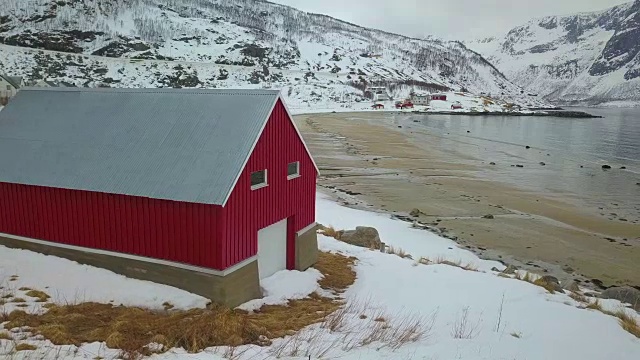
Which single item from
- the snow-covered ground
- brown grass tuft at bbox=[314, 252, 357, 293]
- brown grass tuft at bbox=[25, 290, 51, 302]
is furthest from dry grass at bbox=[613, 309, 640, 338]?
brown grass tuft at bbox=[25, 290, 51, 302]

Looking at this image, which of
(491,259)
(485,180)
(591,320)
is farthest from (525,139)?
(591,320)

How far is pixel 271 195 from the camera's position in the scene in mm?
14039

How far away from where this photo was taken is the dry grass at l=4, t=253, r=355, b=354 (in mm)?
9094

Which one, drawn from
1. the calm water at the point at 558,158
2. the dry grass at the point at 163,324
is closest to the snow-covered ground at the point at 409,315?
the dry grass at the point at 163,324

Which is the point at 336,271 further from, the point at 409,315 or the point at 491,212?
the point at 491,212

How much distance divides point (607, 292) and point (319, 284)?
1050 centimetres

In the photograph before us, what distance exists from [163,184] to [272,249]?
13.2ft

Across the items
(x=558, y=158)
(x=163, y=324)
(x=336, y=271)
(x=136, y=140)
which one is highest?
(x=136, y=140)

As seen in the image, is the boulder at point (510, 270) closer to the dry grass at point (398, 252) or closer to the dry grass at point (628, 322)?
the dry grass at point (398, 252)

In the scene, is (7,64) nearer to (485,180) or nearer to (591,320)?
(485,180)

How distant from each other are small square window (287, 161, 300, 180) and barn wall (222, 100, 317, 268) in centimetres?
14

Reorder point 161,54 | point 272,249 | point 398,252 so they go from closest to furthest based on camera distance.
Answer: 1. point 272,249
2. point 398,252
3. point 161,54

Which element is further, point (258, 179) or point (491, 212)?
point (491, 212)

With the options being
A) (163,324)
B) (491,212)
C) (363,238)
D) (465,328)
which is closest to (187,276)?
(163,324)
